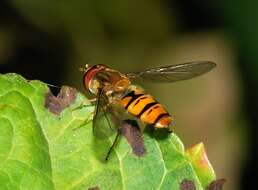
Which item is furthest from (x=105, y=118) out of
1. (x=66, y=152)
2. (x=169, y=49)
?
(x=169, y=49)

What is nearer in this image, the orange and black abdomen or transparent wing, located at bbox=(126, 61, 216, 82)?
the orange and black abdomen

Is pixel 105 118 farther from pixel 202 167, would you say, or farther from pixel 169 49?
pixel 169 49

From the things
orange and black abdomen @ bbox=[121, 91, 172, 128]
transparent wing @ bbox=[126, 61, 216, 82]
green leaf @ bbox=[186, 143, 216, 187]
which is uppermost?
transparent wing @ bbox=[126, 61, 216, 82]

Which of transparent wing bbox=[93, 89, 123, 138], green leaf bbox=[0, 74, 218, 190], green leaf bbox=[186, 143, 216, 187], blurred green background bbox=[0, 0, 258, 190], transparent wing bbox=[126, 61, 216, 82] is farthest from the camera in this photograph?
blurred green background bbox=[0, 0, 258, 190]

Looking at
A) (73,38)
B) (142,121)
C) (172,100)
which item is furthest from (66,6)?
(142,121)

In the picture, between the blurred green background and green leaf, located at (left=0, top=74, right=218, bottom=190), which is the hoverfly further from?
the blurred green background

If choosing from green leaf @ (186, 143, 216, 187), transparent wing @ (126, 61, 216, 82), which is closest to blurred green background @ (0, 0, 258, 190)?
transparent wing @ (126, 61, 216, 82)
